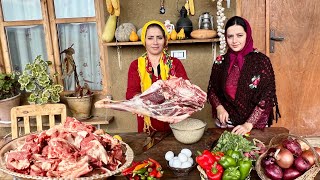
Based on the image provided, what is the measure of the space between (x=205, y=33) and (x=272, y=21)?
0.79 m

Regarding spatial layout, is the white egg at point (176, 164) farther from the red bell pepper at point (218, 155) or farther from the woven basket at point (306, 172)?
the woven basket at point (306, 172)

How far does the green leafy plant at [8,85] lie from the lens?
326 centimetres

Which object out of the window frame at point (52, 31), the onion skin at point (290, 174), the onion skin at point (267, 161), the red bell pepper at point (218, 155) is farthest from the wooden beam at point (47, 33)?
the onion skin at point (290, 174)

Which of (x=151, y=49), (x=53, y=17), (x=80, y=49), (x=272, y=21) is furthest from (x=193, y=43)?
(x=53, y=17)

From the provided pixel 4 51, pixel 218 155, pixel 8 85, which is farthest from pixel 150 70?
pixel 4 51

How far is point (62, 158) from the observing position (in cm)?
105

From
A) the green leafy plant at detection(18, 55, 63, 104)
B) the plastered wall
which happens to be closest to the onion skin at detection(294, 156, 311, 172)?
the plastered wall

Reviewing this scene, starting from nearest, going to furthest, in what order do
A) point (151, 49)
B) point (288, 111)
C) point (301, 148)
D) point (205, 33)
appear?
point (301, 148), point (151, 49), point (205, 33), point (288, 111)

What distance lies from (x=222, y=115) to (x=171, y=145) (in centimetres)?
58

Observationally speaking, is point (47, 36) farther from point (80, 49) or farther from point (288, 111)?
point (288, 111)

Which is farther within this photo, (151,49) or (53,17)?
(53,17)

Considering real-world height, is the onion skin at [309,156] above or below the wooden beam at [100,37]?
below

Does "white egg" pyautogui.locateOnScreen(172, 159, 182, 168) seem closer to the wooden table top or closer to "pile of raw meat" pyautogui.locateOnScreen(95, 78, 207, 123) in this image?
the wooden table top

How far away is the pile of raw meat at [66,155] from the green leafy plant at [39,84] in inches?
83.1
